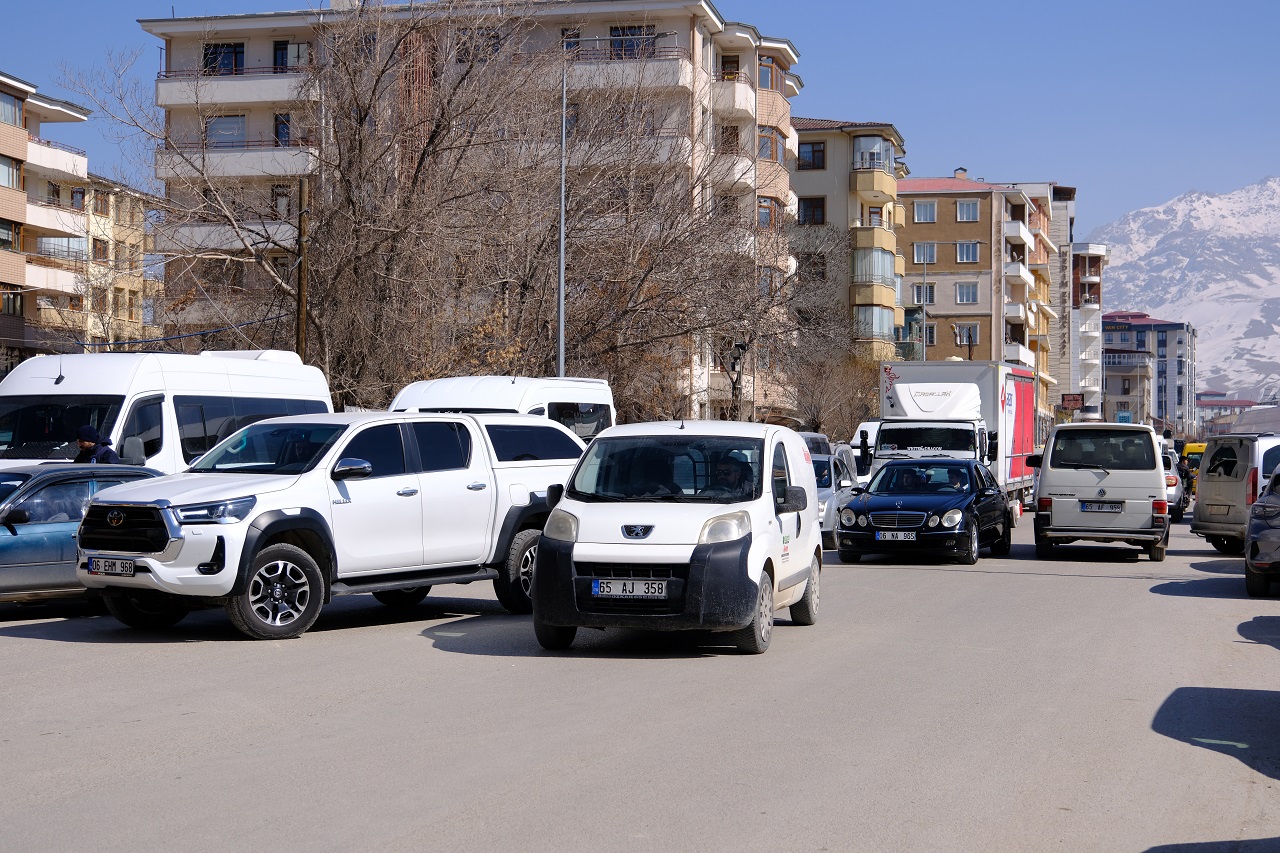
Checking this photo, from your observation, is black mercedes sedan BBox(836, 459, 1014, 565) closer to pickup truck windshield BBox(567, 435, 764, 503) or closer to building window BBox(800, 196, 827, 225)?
pickup truck windshield BBox(567, 435, 764, 503)

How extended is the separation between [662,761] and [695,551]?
12.6 ft

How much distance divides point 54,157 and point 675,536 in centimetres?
5782

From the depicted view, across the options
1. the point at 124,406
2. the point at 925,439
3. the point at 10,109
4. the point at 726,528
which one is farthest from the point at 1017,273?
the point at 726,528

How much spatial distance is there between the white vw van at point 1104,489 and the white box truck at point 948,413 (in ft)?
23.0

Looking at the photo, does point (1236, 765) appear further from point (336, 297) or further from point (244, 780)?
point (336, 297)

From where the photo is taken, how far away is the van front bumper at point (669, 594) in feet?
37.6

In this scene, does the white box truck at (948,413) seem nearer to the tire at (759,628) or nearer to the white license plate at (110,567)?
the tire at (759,628)

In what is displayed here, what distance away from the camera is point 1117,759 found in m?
8.00

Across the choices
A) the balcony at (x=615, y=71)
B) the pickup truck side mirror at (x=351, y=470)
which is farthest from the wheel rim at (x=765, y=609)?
the balcony at (x=615, y=71)

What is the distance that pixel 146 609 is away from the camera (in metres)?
13.5

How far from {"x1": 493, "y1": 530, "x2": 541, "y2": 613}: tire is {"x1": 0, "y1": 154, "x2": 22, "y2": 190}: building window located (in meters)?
51.2

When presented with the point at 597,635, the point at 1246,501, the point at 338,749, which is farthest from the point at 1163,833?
the point at 1246,501

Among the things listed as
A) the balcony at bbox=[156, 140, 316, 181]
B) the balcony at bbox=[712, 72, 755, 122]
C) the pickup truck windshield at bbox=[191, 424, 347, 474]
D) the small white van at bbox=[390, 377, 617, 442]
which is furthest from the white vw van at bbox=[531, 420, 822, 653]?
the balcony at bbox=[712, 72, 755, 122]

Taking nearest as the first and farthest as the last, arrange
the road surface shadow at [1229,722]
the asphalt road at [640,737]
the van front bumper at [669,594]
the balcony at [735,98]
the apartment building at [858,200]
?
→ the asphalt road at [640,737] < the road surface shadow at [1229,722] < the van front bumper at [669,594] < the balcony at [735,98] < the apartment building at [858,200]
